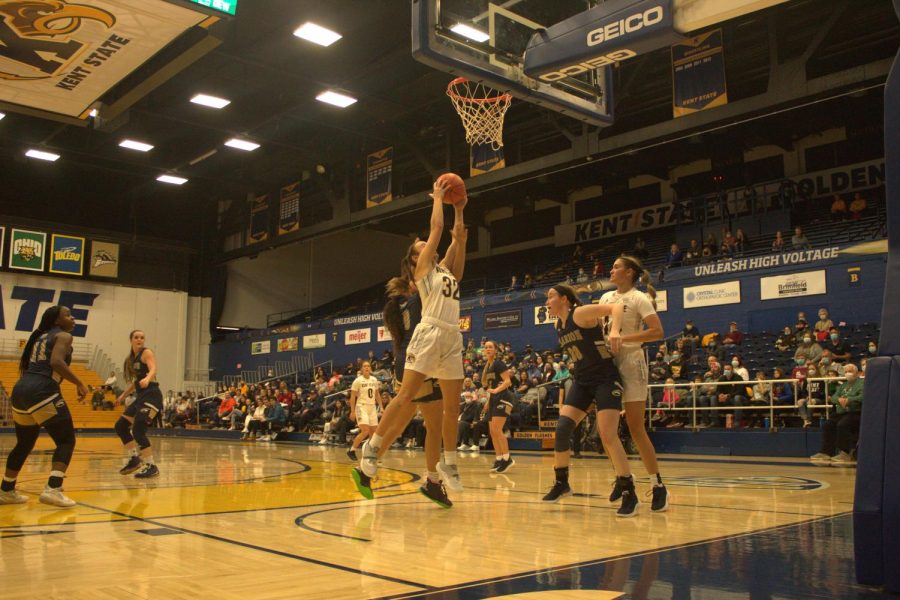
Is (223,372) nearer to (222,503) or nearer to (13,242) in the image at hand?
(13,242)

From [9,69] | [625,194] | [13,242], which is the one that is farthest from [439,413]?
[13,242]

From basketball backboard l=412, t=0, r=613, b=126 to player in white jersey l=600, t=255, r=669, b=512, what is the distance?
3894mm

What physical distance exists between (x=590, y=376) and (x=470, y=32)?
498 cm

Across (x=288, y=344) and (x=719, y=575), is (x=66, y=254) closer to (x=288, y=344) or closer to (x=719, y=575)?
(x=288, y=344)

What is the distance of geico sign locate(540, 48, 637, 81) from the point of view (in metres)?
7.45

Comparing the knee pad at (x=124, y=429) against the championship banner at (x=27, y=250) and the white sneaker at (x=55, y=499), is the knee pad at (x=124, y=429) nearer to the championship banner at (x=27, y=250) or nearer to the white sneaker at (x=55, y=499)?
the white sneaker at (x=55, y=499)

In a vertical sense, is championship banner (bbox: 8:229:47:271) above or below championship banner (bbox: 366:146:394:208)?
below

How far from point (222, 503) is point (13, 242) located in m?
30.1

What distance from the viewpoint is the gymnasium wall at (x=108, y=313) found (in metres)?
31.4

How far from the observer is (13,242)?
30750mm

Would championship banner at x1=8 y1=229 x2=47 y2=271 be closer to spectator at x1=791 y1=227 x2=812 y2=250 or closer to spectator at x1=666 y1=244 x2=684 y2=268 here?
spectator at x1=666 y1=244 x2=684 y2=268

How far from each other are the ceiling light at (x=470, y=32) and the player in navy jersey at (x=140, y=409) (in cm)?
516

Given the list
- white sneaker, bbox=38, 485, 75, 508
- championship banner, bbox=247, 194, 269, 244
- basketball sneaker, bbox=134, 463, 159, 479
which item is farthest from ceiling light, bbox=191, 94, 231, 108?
white sneaker, bbox=38, 485, 75, 508

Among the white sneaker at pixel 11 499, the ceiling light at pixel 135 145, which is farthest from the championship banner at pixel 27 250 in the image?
the white sneaker at pixel 11 499
